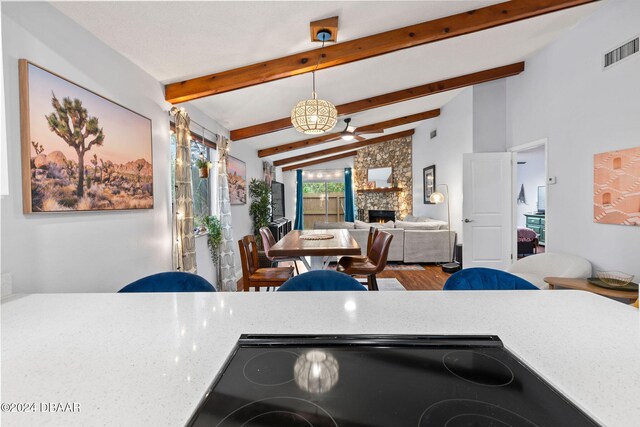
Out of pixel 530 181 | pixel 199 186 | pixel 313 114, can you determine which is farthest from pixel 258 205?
pixel 530 181

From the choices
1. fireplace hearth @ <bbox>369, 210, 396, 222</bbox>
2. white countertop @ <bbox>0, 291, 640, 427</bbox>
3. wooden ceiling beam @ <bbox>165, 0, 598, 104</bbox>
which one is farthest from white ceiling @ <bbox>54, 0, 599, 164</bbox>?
fireplace hearth @ <bbox>369, 210, 396, 222</bbox>

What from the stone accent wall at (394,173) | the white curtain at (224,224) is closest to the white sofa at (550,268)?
the white curtain at (224,224)

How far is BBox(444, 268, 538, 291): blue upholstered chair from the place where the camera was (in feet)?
5.03

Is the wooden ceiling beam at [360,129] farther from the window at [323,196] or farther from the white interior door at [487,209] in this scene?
the window at [323,196]

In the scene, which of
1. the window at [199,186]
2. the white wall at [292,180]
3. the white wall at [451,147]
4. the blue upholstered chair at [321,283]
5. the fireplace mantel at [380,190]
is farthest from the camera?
the white wall at [292,180]

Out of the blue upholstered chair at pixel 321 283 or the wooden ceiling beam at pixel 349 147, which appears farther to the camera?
the wooden ceiling beam at pixel 349 147

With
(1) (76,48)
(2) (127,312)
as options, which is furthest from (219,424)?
(1) (76,48)

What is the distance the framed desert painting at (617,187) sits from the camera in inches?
109

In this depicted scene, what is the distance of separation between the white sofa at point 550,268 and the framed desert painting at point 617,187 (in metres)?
0.47

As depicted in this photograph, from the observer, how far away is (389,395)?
640 mm

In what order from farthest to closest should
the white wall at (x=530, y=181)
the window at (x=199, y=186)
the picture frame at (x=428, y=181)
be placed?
1. the white wall at (x=530, y=181)
2. the picture frame at (x=428, y=181)
3. the window at (x=199, y=186)

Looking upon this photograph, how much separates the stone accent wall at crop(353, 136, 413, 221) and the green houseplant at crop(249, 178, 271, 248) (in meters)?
4.20

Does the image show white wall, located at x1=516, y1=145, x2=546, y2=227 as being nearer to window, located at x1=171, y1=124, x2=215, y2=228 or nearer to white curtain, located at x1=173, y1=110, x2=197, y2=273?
window, located at x1=171, y1=124, x2=215, y2=228

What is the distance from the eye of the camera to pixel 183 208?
10.3ft
